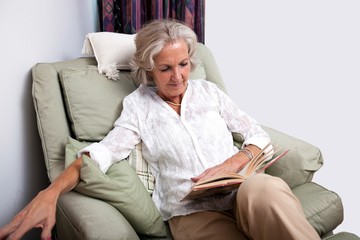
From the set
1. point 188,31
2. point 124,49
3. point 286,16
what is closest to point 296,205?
point 188,31

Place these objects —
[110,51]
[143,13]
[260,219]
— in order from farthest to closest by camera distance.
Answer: [143,13]
[110,51]
[260,219]

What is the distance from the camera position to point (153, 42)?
1378mm

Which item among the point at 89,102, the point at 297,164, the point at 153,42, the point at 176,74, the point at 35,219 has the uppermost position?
the point at 153,42

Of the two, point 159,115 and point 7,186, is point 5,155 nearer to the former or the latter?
point 7,186

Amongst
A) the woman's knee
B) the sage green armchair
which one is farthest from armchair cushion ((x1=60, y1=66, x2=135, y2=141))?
the woman's knee

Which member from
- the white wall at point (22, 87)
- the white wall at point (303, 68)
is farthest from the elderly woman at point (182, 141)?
the white wall at point (303, 68)

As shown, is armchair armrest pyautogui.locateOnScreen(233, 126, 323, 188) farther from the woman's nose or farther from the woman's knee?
the woman's nose

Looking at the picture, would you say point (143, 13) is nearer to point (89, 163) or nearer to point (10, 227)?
point (89, 163)

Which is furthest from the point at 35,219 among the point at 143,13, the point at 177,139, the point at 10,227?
the point at 143,13

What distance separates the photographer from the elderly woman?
1.19 meters

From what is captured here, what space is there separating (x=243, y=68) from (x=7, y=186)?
1.46 metres

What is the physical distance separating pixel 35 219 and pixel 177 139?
1.93ft

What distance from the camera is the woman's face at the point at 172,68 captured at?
4.54ft

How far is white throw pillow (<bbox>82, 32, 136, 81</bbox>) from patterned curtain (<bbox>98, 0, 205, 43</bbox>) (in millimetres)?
321
